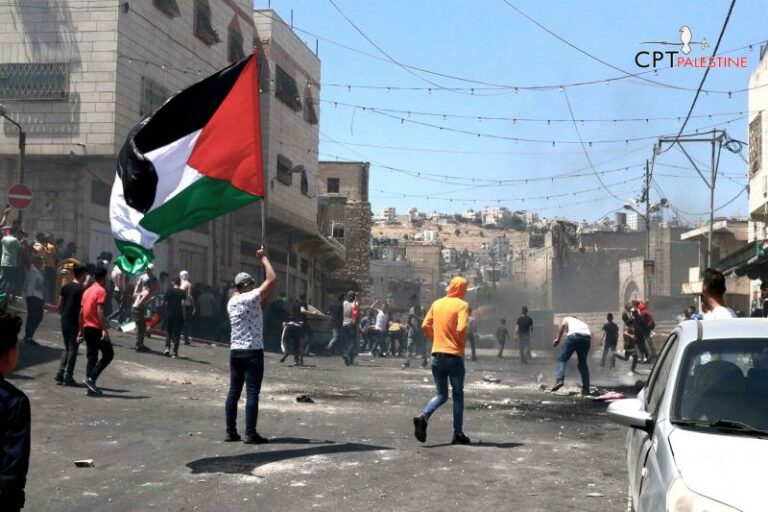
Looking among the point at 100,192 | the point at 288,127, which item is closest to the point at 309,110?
the point at 288,127

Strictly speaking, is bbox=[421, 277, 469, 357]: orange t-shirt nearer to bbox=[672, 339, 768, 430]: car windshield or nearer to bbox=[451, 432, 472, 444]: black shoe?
bbox=[451, 432, 472, 444]: black shoe

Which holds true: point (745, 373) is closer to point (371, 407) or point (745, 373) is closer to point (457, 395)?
point (457, 395)

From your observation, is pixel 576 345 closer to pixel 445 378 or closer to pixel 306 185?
pixel 445 378

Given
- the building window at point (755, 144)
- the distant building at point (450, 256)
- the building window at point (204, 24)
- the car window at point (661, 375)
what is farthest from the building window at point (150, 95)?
the distant building at point (450, 256)

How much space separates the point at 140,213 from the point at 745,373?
6.32m

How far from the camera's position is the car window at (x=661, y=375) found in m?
5.59

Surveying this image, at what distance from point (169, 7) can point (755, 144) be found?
19.1m

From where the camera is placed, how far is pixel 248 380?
9859mm

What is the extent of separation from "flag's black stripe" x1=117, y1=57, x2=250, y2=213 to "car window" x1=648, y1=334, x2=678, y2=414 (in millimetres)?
5476

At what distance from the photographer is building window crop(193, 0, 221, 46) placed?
110 feet

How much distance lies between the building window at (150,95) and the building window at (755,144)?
1854cm

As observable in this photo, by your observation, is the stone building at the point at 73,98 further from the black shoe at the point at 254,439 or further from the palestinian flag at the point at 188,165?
the black shoe at the point at 254,439

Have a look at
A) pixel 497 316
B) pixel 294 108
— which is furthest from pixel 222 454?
pixel 497 316

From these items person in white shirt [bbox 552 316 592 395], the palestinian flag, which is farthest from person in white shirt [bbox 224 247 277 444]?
person in white shirt [bbox 552 316 592 395]
